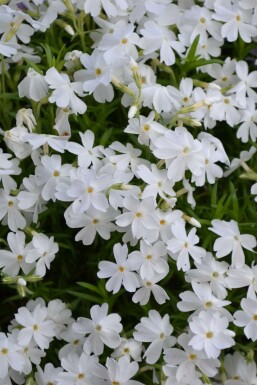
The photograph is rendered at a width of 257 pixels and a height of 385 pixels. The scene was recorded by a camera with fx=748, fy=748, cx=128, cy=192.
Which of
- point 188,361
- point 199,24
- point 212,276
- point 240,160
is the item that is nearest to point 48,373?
point 188,361

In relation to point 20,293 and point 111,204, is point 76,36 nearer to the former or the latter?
point 111,204

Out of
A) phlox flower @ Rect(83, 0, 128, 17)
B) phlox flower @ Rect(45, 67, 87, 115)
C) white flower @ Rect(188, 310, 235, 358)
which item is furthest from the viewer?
phlox flower @ Rect(83, 0, 128, 17)

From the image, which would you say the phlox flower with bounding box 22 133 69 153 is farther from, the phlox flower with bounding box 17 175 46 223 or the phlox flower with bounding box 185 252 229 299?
the phlox flower with bounding box 185 252 229 299

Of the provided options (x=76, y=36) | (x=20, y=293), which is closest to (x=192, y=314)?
(x=20, y=293)

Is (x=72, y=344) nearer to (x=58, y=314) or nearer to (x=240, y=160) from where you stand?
(x=58, y=314)

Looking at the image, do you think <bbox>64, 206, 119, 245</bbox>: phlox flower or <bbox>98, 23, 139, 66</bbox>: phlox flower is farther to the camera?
<bbox>98, 23, 139, 66</bbox>: phlox flower

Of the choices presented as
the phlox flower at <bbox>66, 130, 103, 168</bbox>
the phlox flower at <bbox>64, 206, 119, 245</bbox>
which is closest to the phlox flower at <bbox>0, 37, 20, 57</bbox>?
the phlox flower at <bbox>66, 130, 103, 168</bbox>

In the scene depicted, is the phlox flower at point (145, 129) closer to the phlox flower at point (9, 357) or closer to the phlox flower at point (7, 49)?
the phlox flower at point (7, 49)
